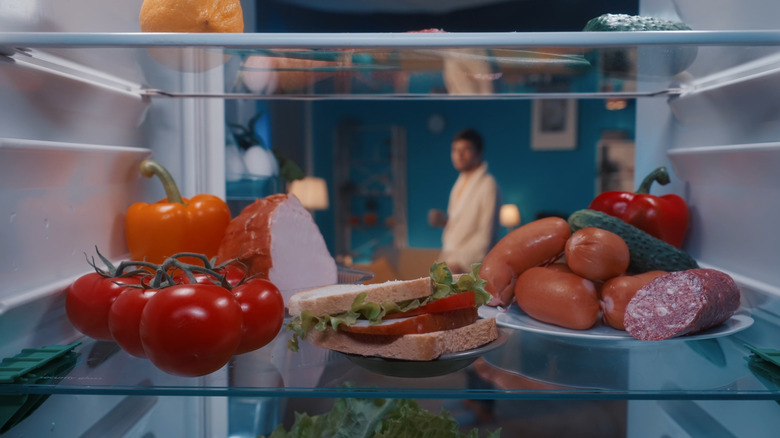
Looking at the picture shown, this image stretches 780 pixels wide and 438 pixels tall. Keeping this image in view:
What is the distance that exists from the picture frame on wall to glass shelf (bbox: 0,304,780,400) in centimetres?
308

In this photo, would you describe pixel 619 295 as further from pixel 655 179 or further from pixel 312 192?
pixel 312 192

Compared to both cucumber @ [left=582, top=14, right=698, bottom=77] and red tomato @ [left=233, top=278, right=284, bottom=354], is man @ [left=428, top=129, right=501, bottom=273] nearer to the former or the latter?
cucumber @ [left=582, top=14, right=698, bottom=77]

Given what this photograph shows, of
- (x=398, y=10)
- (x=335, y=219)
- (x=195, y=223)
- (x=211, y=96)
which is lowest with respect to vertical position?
(x=335, y=219)

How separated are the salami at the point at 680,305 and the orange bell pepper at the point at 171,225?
2.49 feet

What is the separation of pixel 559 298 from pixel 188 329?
0.56m

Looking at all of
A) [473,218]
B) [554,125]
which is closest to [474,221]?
[473,218]

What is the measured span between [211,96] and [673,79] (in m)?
0.91

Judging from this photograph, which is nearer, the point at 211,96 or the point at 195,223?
the point at 195,223

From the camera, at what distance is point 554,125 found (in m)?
4.02

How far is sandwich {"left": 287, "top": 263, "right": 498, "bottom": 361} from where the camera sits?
0.77m

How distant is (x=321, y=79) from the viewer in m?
1.10

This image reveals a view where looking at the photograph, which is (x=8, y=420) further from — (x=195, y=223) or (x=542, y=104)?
(x=542, y=104)

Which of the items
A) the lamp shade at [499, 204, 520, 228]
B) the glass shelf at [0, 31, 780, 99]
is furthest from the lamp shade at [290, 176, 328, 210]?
the glass shelf at [0, 31, 780, 99]

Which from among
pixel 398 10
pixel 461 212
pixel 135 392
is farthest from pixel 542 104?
pixel 135 392
